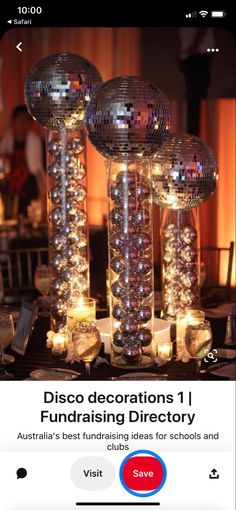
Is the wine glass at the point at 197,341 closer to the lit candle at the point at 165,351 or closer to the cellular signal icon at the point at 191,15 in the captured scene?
the lit candle at the point at 165,351

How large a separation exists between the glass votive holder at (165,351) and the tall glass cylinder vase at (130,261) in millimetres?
22

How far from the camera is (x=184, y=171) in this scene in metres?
1.40

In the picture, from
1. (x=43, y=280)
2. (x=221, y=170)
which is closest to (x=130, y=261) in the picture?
(x=43, y=280)

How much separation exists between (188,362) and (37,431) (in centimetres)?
32

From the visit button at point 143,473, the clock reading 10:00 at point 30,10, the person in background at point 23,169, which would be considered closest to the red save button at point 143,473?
the visit button at point 143,473

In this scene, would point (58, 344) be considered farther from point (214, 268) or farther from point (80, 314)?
point (214, 268)

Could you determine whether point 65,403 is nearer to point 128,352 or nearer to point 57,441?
point 57,441

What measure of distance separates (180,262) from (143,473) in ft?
1.99

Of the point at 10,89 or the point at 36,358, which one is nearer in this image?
the point at 36,358

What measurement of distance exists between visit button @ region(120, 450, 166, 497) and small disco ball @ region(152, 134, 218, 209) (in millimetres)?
628

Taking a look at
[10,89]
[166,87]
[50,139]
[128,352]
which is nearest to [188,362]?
[128,352]

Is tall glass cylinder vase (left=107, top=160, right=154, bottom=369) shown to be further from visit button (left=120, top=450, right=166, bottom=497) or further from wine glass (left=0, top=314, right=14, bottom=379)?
visit button (left=120, top=450, right=166, bottom=497)

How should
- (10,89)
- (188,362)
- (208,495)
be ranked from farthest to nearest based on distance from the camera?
(10,89)
(188,362)
(208,495)

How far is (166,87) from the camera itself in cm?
331
